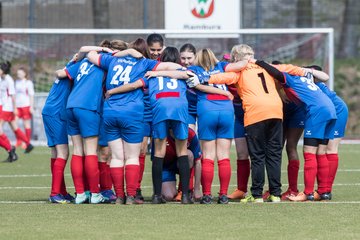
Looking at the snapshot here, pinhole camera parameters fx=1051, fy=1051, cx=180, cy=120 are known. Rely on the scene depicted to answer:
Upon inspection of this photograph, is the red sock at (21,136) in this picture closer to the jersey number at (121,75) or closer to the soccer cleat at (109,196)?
the soccer cleat at (109,196)

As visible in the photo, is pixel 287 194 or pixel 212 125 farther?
pixel 287 194

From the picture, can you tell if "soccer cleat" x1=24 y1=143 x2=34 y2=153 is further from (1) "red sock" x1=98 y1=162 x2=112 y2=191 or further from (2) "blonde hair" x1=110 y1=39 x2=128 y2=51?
(2) "blonde hair" x1=110 y1=39 x2=128 y2=51

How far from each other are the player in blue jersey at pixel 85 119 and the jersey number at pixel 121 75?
24cm

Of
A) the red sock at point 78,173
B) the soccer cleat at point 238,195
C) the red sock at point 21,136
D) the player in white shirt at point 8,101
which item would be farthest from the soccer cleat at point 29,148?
the red sock at point 78,173

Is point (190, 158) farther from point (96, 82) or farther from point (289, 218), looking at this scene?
point (289, 218)

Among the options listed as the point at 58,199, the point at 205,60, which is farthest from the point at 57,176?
the point at 205,60

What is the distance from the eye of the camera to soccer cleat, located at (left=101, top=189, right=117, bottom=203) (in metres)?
12.3

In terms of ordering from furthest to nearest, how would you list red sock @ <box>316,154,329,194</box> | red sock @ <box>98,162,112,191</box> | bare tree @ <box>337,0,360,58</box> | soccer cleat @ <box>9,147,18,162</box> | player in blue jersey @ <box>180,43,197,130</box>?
bare tree @ <box>337,0,360,58</box> → soccer cleat @ <box>9,147,18,162</box> → red sock @ <box>316,154,329,194</box> → red sock @ <box>98,162,112,191</box> → player in blue jersey @ <box>180,43,197,130</box>

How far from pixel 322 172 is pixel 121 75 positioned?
2.85 metres

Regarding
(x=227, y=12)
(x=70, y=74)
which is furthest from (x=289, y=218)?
(x=227, y=12)

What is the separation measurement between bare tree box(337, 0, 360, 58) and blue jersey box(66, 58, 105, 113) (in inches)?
748

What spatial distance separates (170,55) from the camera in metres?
12.1

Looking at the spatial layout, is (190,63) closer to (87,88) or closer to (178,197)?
(87,88)

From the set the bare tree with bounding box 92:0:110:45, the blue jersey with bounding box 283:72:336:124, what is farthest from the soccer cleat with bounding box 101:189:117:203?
the bare tree with bounding box 92:0:110:45
